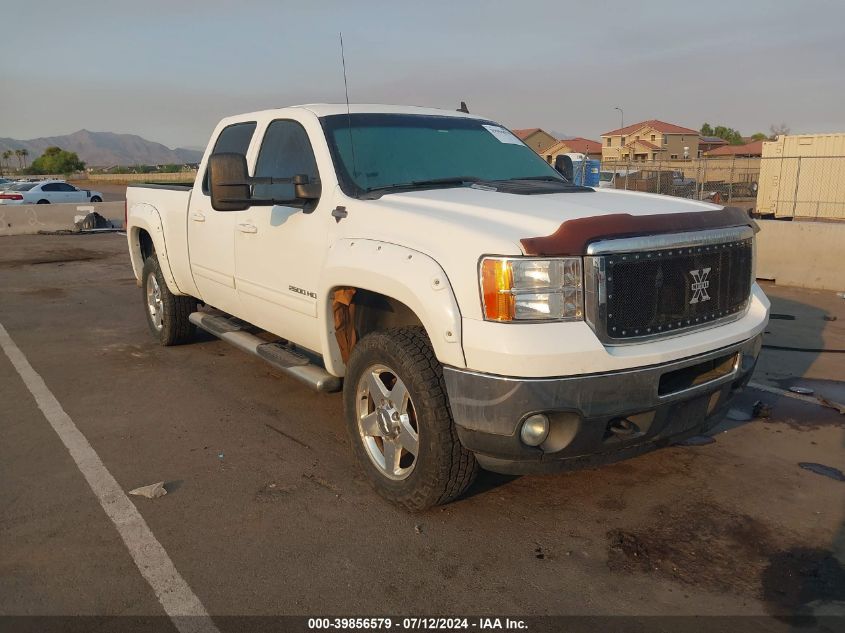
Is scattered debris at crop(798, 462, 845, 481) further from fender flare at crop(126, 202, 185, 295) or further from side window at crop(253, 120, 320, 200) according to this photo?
fender flare at crop(126, 202, 185, 295)

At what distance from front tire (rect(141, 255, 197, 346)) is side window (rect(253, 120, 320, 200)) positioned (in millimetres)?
2132

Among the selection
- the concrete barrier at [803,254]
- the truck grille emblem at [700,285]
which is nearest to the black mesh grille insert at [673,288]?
the truck grille emblem at [700,285]

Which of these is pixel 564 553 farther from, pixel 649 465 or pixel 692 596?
pixel 649 465

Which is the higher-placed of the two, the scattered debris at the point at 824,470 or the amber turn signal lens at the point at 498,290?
the amber turn signal lens at the point at 498,290

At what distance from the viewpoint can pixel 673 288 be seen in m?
3.33

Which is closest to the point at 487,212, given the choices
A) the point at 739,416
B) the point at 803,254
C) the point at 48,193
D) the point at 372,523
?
the point at 372,523

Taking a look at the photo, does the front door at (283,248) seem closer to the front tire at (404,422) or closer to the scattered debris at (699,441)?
the front tire at (404,422)

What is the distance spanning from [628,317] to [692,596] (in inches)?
46.2

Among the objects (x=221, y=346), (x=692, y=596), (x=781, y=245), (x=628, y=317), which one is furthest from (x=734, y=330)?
(x=781, y=245)

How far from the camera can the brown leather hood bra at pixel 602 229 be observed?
2.99 metres

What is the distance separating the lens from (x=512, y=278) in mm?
2986

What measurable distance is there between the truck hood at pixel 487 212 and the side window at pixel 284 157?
806 mm

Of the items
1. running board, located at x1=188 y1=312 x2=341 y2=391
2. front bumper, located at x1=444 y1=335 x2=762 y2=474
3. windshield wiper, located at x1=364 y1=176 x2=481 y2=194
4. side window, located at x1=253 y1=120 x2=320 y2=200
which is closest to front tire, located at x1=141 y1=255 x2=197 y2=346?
running board, located at x1=188 y1=312 x2=341 y2=391

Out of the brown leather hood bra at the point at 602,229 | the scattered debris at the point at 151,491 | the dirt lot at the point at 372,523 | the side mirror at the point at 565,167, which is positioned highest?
the side mirror at the point at 565,167
